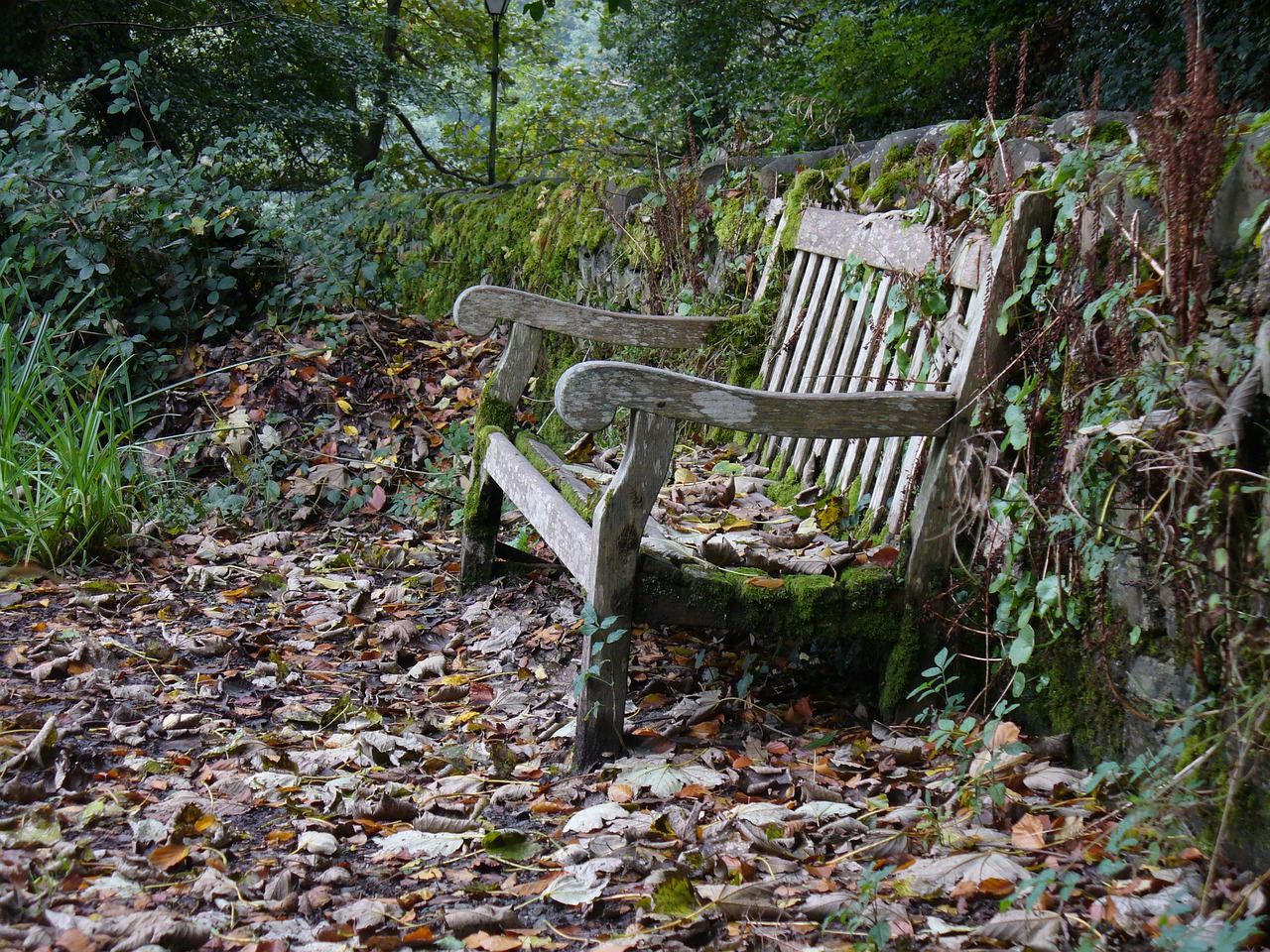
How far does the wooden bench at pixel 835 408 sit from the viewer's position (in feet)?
7.23

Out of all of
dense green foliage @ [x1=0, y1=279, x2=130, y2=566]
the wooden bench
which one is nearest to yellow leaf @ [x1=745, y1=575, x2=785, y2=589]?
the wooden bench

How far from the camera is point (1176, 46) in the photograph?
607cm

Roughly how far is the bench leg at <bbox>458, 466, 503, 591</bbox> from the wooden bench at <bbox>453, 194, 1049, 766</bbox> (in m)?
0.36

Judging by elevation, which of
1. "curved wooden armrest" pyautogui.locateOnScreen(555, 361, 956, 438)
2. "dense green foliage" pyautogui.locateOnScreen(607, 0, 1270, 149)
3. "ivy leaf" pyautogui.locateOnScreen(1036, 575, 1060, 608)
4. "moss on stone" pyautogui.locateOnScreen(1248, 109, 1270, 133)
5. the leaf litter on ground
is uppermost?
"dense green foliage" pyautogui.locateOnScreen(607, 0, 1270, 149)

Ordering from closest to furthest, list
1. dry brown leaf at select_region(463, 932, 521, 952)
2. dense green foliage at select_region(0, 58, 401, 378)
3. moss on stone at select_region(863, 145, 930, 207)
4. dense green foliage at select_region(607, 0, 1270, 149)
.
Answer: dry brown leaf at select_region(463, 932, 521, 952), moss on stone at select_region(863, 145, 930, 207), dense green foliage at select_region(0, 58, 401, 378), dense green foliage at select_region(607, 0, 1270, 149)

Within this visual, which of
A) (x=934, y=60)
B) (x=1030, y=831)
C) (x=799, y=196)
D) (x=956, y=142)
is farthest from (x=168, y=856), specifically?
(x=934, y=60)

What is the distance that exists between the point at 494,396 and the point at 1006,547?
1.96m

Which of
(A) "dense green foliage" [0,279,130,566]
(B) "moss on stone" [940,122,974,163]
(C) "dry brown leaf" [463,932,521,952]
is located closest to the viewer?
(C) "dry brown leaf" [463,932,521,952]

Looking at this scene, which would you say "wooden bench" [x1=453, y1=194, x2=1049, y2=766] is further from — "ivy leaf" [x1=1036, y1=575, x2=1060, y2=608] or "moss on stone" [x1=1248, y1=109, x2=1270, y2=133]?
"moss on stone" [x1=1248, y1=109, x2=1270, y2=133]

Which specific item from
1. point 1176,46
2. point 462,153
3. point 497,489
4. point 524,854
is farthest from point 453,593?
point 462,153

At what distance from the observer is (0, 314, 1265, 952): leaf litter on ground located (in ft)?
5.54

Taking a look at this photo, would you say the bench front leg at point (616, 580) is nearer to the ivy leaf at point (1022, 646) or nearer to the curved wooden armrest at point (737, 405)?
the curved wooden armrest at point (737, 405)

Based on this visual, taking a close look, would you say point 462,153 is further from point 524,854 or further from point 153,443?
point 524,854

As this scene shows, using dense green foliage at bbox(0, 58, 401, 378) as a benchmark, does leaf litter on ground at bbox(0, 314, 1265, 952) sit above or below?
below
